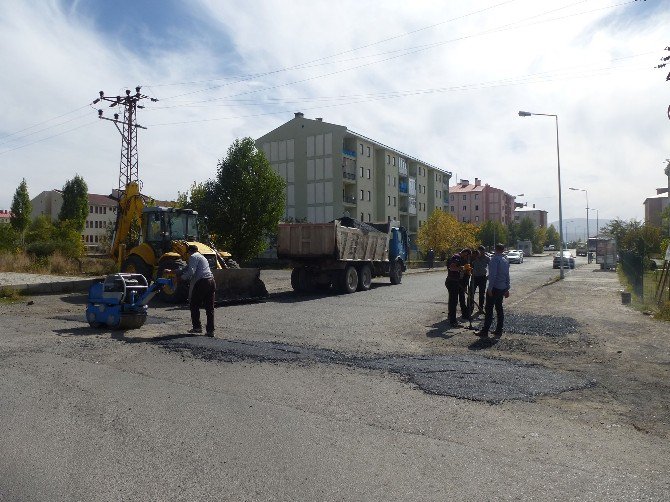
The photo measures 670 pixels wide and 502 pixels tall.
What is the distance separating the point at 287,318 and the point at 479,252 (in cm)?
469

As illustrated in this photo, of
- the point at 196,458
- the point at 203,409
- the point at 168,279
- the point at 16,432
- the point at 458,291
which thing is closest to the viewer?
the point at 196,458

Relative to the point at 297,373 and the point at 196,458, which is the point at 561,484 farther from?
the point at 297,373

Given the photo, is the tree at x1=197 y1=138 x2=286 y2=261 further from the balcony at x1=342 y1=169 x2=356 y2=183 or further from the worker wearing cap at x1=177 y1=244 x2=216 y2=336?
the balcony at x1=342 y1=169 x2=356 y2=183

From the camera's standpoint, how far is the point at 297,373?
7742mm

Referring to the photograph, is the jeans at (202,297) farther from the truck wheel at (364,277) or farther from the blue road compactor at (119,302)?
the truck wheel at (364,277)

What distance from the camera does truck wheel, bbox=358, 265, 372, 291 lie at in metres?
22.2

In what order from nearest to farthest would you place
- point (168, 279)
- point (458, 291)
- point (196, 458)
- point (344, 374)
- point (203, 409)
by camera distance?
point (196, 458), point (203, 409), point (344, 374), point (168, 279), point (458, 291)

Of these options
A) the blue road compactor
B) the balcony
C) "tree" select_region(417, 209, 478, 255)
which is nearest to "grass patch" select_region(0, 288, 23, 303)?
the blue road compactor

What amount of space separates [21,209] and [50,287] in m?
39.8

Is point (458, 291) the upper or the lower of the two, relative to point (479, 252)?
lower

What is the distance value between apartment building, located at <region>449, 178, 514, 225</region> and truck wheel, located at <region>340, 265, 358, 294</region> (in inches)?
4181

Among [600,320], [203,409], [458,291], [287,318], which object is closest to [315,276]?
[287,318]

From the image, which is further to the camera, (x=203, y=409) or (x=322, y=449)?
(x=203, y=409)

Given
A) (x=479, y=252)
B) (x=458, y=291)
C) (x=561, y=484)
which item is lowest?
(x=561, y=484)
